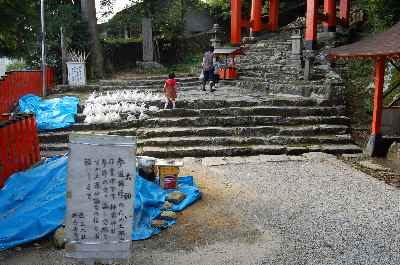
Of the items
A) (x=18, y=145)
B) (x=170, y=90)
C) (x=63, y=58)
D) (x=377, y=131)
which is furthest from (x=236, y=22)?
(x=18, y=145)

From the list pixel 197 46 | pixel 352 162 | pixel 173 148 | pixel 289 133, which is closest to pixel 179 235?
pixel 173 148

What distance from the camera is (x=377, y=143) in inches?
373

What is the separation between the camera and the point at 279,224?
18.3ft

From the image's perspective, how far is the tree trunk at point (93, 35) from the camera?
63.3 feet

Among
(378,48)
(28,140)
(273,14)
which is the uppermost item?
(273,14)

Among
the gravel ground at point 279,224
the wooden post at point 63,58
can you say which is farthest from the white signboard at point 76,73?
the gravel ground at point 279,224

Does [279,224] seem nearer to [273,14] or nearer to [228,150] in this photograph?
[228,150]

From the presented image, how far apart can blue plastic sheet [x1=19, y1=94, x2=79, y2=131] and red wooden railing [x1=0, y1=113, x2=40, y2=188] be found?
3620 millimetres

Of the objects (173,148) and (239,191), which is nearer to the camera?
(239,191)

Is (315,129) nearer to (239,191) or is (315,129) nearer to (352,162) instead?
(352,162)

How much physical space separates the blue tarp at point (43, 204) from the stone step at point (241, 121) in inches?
182

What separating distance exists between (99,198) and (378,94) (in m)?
7.56

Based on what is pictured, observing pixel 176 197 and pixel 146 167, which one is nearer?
pixel 176 197

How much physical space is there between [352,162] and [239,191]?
3.45 meters
